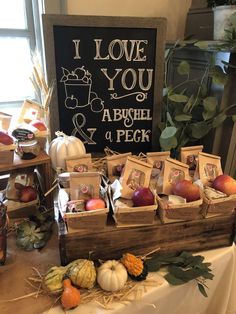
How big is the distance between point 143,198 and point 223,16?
83cm

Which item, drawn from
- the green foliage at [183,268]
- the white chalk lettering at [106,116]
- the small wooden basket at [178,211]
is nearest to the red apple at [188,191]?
the small wooden basket at [178,211]

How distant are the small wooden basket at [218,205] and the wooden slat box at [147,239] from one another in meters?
0.02

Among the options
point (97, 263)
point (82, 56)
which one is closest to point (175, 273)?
point (97, 263)

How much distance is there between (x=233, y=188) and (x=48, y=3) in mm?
1018

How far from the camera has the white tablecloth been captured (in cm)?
68

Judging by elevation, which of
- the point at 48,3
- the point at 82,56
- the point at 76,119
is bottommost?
the point at 76,119

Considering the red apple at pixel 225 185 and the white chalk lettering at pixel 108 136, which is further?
the white chalk lettering at pixel 108 136

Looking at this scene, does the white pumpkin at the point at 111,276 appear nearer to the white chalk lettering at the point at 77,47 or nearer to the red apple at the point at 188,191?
the red apple at the point at 188,191

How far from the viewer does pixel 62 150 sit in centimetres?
91

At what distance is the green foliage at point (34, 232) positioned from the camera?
0.84m

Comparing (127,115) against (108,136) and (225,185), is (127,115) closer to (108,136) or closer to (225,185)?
(108,136)

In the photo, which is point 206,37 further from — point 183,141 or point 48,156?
point 48,156

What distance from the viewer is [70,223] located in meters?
0.69

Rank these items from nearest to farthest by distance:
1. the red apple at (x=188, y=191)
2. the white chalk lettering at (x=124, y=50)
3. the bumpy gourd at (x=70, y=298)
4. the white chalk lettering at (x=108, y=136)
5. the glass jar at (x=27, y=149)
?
the bumpy gourd at (x=70, y=298), the red apple at (x=188, y=191), the glass jar at (x=27, y=149), the white chalk lettering at (x=124, y=50), the white chalk lettering at (x=108, y=136)
